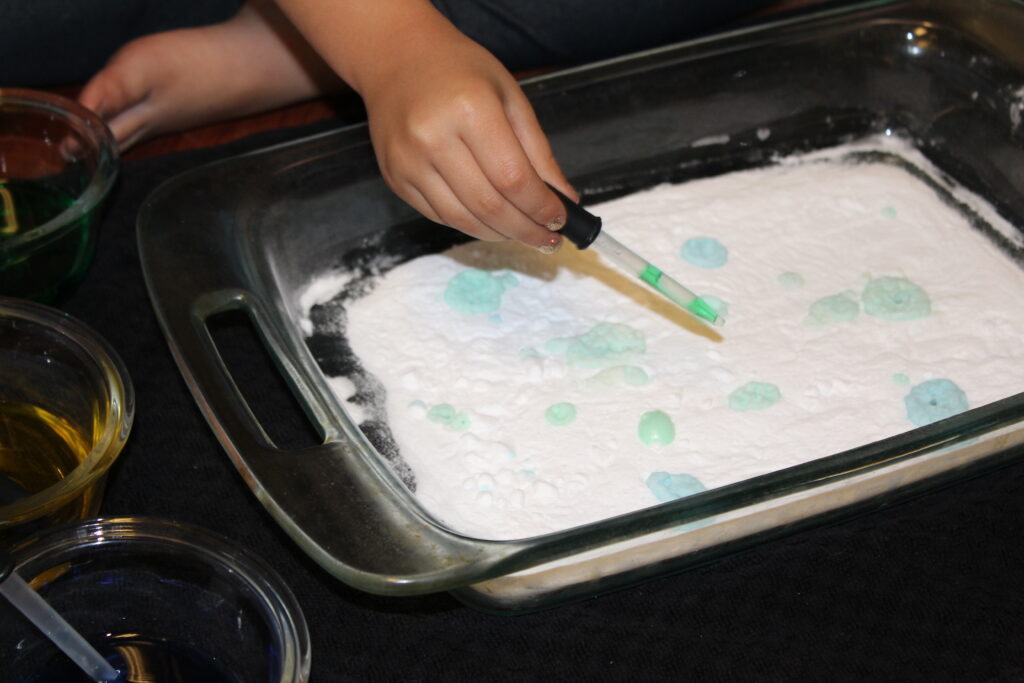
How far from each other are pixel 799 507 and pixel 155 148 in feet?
1.76

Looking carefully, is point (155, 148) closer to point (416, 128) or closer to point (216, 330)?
point (216, 330)

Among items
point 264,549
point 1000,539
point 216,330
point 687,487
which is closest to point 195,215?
point 216,330

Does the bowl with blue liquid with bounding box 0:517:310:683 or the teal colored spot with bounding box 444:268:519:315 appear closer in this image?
the bowl with blue liquid with bounding box 0:517:310:683

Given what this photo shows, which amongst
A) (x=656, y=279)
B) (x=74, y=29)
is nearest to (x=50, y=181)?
(x=74, y=29)

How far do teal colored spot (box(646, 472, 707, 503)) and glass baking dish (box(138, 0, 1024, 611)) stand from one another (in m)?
0.03

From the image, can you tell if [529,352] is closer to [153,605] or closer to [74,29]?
[153,605]

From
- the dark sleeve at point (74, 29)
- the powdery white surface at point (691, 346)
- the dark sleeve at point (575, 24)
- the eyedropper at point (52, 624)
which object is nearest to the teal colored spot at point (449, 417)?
the powdery white surface at point (691, 346)

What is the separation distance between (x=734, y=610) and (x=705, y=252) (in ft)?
0.79

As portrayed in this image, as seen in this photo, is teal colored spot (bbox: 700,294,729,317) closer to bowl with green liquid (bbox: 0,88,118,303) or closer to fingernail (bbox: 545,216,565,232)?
fingernail (bbox: 545,216,565,232)

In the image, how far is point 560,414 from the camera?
613mm

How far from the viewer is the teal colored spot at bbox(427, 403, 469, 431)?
0.61m

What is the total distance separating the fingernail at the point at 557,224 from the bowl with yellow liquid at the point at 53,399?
0.23m

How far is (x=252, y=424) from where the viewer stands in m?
0.54

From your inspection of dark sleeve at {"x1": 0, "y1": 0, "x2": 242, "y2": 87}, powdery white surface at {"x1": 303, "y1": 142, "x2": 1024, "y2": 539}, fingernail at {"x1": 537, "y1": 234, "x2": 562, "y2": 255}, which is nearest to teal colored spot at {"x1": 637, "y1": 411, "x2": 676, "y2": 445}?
powdery white surface at {"x1": 303, "y1": 142, "x2": 1024, "y2": 539}
